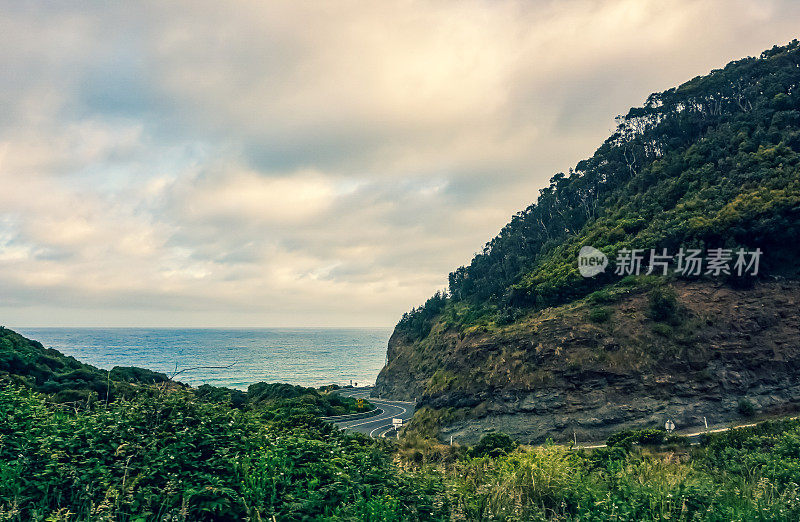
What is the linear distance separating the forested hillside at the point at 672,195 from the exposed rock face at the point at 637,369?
5157 mm

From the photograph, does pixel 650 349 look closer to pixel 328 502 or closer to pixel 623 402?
pixel 623 402

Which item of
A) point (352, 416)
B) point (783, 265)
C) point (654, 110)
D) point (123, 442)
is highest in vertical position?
point (654, 110)

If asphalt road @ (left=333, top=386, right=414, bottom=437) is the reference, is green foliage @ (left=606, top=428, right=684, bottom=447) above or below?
above

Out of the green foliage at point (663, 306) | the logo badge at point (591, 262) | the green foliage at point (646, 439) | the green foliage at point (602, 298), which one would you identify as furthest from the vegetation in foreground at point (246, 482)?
the logo badge at point (591, 262)

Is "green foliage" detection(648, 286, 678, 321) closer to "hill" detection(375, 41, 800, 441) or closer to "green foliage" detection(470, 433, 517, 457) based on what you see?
"hill" detection(375, 41, 800, 441)

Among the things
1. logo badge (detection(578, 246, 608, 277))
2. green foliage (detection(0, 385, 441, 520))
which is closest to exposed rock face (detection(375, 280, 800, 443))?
logo badge (detection(578, 246, 608, 277))

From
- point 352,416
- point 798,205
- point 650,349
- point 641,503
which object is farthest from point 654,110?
point 641,503

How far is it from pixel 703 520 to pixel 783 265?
4338cm

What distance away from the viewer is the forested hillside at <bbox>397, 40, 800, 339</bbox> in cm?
3803

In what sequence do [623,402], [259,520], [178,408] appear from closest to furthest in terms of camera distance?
[259,520] → [178,408] → [623,402]

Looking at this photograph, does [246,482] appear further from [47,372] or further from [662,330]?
[662,330]

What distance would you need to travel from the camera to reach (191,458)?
5754mm

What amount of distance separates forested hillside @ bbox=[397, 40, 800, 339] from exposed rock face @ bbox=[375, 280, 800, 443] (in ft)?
16.9

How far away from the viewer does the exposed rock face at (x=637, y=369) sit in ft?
103
